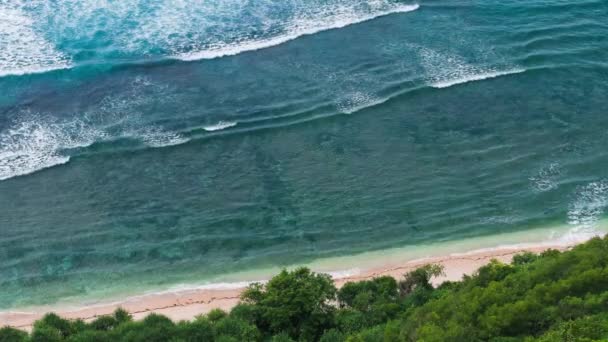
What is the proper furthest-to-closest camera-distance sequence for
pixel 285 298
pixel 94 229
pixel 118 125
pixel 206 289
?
pixel 118 125, pixel 94 229, pixel 206 289, pixel 285 298

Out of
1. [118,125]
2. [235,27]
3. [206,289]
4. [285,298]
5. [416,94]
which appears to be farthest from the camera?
[235,27]

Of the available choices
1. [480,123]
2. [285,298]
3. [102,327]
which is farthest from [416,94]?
[102,327]

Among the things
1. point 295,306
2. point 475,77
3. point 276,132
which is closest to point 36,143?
point 276,132

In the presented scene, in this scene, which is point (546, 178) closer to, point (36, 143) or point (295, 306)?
point (295, 306)

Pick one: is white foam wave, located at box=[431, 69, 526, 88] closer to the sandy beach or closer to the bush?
the sandy beach

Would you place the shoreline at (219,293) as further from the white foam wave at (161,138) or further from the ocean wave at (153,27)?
the ocean wave at (153,27)

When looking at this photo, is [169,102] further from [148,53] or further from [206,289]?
[206,289]

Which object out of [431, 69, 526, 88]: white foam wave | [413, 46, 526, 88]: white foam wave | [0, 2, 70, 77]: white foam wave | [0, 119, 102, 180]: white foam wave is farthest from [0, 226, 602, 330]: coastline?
[0, 2, 70, 77]: white foam wave
